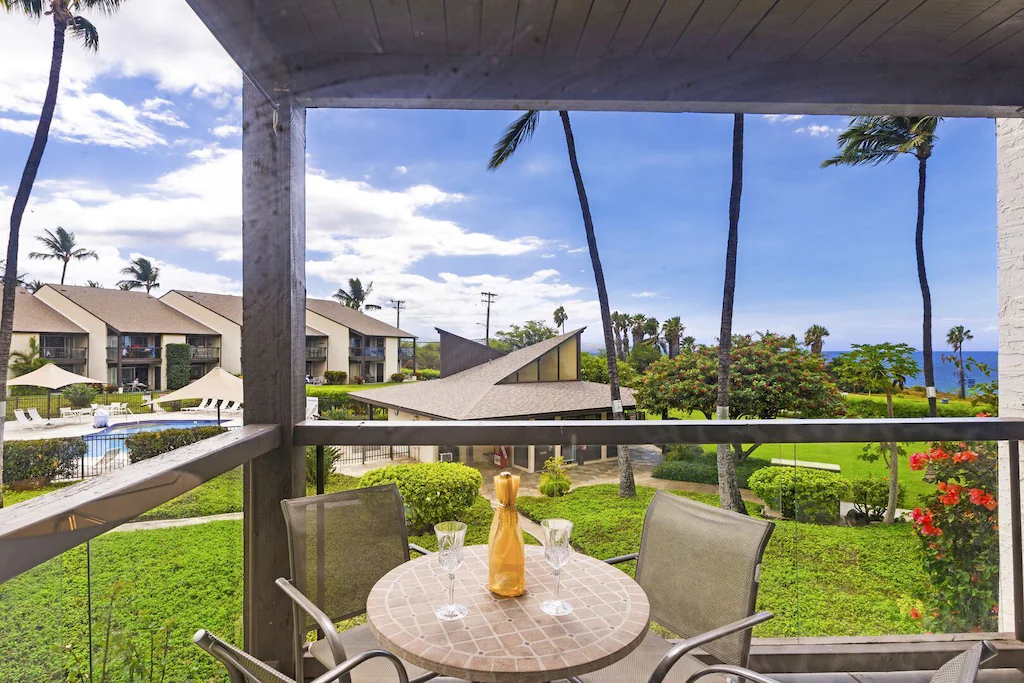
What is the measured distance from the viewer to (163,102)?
2198 cm

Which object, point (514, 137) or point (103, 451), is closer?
point (103, 451)

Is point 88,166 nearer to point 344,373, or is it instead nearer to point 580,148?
point 344,373

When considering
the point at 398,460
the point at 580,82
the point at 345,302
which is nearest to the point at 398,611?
the point at 398,460

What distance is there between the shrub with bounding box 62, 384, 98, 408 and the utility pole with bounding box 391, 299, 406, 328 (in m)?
11.1

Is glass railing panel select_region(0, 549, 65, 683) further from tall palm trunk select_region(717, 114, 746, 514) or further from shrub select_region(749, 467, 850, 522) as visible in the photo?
tall palm trunk select_region(717, 114, 746, 514)

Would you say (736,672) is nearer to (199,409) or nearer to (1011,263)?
(1011,263)

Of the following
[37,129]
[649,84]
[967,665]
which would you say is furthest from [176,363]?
[967,665]

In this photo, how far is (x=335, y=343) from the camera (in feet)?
57.5

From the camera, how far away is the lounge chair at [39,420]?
41.3 feet

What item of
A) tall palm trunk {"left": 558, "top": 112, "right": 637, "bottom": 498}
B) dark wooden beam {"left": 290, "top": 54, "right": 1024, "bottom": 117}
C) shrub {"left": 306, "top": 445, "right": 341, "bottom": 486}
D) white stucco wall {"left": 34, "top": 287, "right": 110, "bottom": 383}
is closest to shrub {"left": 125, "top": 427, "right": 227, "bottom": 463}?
white stucco wall {"left": 34, "top": 287, "right": 110, "bottom": 383}

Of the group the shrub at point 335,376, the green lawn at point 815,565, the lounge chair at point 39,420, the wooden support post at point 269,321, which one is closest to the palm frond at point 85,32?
the lounge chair at point 39,420

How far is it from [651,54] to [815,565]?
221cm

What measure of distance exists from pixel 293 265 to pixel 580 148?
26001 millimetres

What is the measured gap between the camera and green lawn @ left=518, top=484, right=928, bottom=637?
2.13 metres
